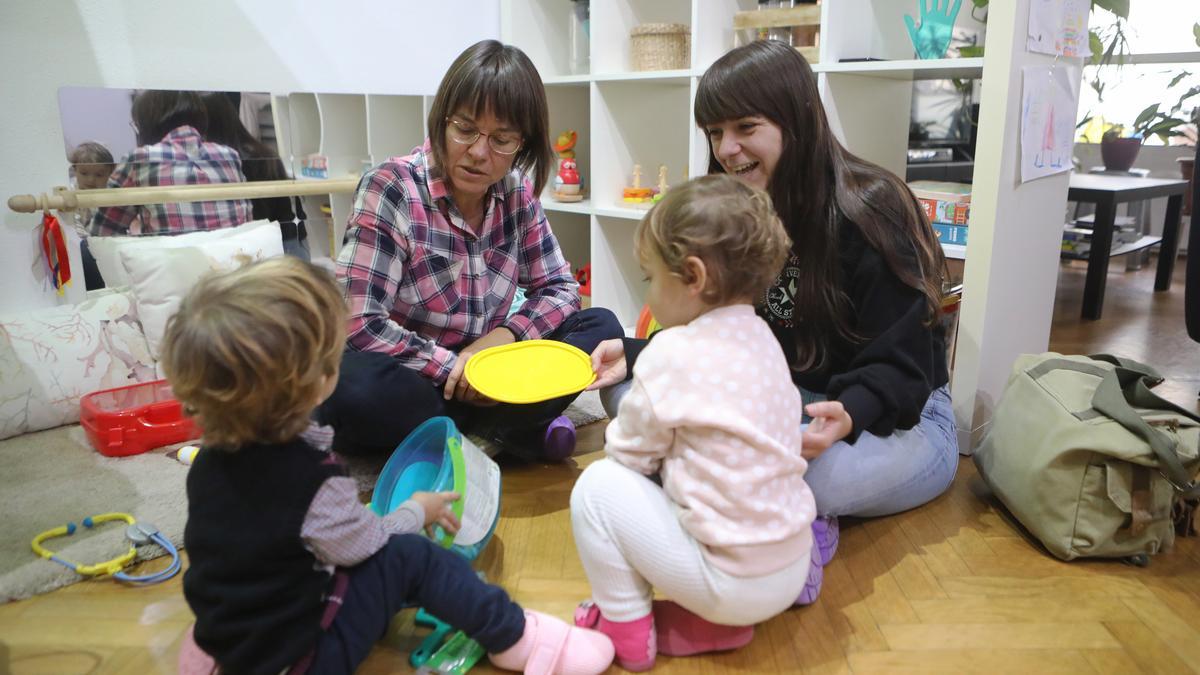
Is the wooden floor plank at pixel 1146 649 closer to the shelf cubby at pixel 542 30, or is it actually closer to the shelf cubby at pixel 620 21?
the shelf cubby at pixel 620 21

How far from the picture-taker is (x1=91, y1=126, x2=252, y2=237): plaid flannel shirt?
2076mm

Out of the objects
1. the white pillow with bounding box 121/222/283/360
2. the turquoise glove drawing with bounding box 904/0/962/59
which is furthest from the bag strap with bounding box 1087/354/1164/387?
the white pillow with bounding box 121/222/283/360

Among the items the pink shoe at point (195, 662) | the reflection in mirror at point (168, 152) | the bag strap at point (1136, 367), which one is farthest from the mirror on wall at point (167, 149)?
the bag strap at point (1136, 367)

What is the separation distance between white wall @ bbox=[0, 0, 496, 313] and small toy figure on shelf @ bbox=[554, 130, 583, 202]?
501 mm

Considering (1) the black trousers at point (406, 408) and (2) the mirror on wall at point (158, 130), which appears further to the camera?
(2) the mirror on wall at point (158, 130)

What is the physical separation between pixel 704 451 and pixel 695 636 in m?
0.29

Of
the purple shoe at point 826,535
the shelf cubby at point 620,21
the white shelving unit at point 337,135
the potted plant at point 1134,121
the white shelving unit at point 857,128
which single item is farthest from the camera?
the potted plant at point 1134,121

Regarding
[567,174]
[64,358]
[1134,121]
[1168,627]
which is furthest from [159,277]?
[1134,121]

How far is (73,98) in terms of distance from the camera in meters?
1.98

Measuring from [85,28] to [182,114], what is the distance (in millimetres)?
269

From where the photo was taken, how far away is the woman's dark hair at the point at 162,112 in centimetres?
207

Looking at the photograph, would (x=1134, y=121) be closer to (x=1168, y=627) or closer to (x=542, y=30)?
(x=542, y=30)

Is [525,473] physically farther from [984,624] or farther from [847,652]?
[984,624]

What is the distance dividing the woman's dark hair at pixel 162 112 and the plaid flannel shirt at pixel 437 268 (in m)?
0.87
